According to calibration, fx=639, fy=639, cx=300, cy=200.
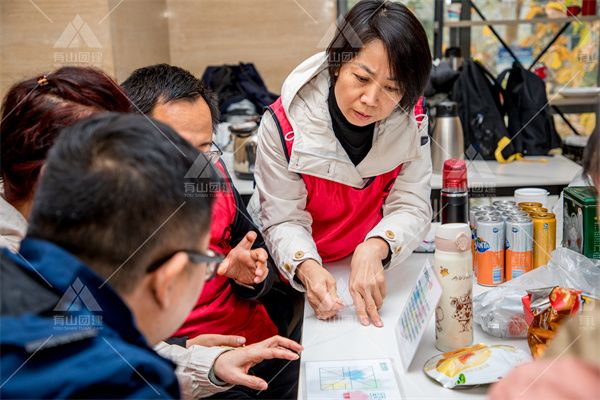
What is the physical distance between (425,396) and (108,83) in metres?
0.81

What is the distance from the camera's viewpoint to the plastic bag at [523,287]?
3.88 ft

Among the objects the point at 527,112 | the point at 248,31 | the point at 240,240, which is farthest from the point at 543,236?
the point at 248,31

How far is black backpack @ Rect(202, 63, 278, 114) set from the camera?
320cm

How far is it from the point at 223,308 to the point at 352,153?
49 centimetres

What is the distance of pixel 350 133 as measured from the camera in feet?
5.18

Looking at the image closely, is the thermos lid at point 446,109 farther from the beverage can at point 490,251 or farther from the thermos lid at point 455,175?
the beverage can at point 490,251

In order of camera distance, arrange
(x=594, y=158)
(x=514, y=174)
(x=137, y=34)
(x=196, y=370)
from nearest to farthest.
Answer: (x=594, y=158), (x=196, y=370), (x=514, y=174), (x=137, y=34)

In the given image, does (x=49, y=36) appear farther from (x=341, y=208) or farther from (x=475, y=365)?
(x=475, y=365)

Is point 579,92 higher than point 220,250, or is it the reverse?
point 579,92

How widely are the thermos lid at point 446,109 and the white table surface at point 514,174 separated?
0.25m

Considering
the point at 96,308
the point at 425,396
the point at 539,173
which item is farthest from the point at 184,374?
the point at 539,173

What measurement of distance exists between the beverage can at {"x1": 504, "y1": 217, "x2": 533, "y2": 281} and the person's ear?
2.82ft

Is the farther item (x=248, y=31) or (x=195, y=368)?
(x=248, y=31)

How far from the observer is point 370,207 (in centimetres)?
170
